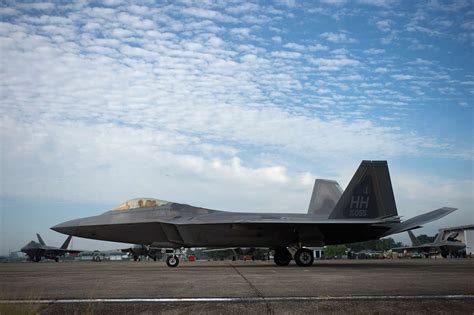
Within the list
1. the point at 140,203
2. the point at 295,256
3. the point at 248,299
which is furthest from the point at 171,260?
the point at 248,299

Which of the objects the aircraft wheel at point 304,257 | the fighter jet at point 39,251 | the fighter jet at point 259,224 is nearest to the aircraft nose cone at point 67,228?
the fighter jet at point 259,224

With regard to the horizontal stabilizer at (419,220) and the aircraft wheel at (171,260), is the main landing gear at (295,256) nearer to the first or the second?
the horizontal stabilizer at (419,220)

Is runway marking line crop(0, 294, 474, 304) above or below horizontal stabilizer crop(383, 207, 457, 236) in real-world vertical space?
below

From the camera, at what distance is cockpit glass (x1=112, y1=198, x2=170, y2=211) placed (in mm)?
17516

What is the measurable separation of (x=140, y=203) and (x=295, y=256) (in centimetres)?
655

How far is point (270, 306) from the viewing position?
5.20 meters

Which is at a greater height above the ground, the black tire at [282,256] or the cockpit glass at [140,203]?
the cockpit glass at [140,203]

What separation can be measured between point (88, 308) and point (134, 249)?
46.2 meters

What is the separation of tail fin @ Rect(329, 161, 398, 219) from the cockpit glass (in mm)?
7173

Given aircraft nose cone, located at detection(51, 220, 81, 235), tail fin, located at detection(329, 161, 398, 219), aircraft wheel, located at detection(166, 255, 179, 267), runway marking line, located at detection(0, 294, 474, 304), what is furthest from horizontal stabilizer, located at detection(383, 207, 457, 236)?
aircraft nose cone, located at detection(51, 220, 81, 235)

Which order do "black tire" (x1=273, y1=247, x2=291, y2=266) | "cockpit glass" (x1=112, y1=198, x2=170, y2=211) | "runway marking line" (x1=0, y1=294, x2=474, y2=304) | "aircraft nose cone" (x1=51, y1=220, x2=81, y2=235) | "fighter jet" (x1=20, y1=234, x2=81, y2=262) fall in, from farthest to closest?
"fighter jet" (x1=20, y1=234, x2=81, y2=262) < "black tire" (x1=273, y1=247, x2=291, y2=266) < "cockpit glass" (x1=112, y1=198, x2=170, y2=211) < "aircraft nose cone" (x1=51, y1=220, x2=81, y2=235) < "runway marking line" (x1=0, y1=294, x2=474, y2=304)

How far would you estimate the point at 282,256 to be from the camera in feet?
62.3

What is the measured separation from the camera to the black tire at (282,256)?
1895 centimetres

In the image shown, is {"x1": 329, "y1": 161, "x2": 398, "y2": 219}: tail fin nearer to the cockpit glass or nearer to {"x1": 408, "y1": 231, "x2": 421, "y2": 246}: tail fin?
the cockpit glass
